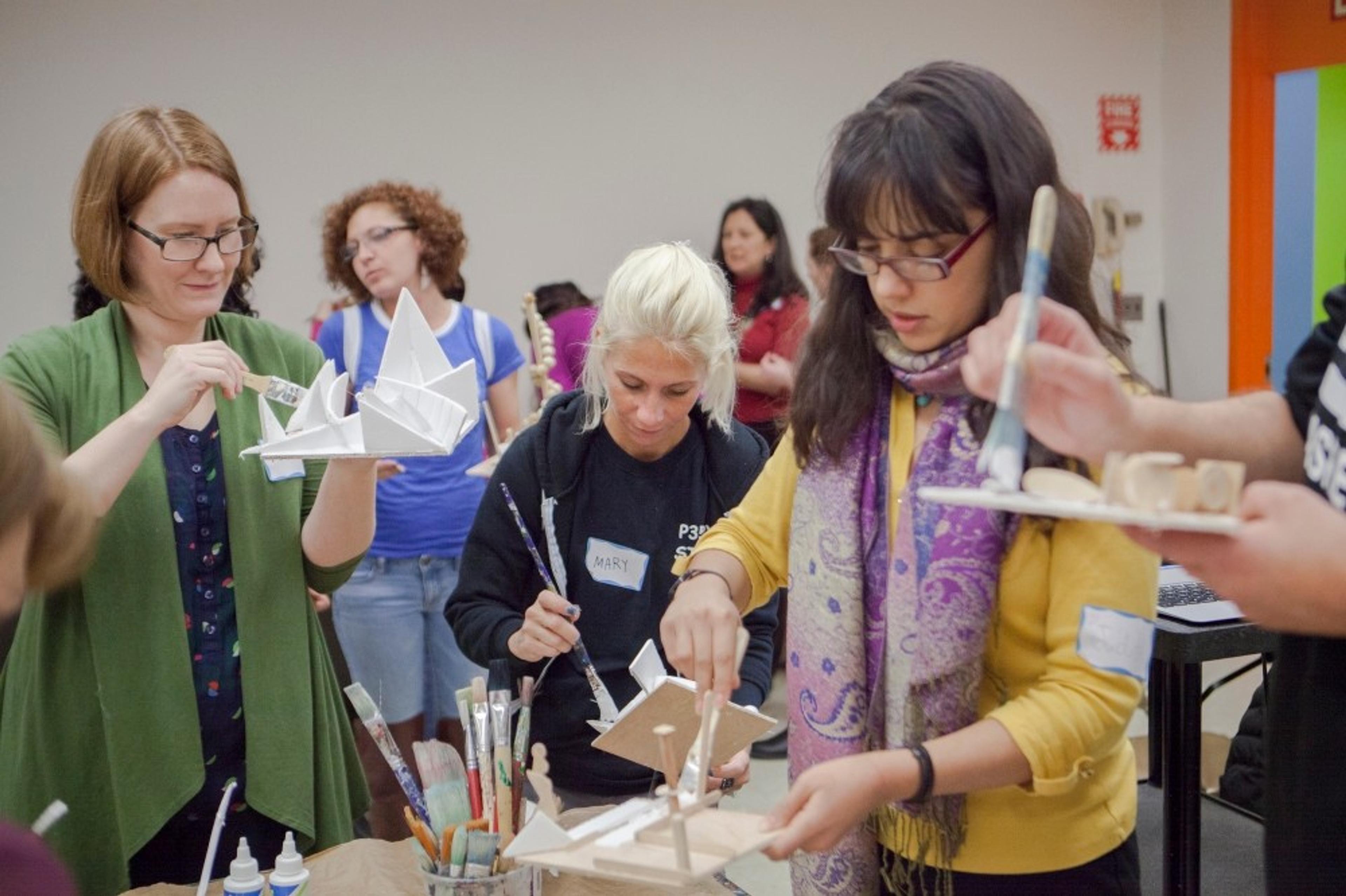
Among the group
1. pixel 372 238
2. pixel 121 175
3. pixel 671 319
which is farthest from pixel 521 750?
pixel 372 238

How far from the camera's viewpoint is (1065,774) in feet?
3.84

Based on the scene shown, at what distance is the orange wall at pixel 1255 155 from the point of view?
593 cm

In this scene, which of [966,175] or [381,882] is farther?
[381,882]

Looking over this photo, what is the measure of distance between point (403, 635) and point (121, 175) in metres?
1.65

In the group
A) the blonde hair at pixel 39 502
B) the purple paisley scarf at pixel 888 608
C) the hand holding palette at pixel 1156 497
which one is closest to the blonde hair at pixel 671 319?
the purple paisley scarf at pixel 888 608

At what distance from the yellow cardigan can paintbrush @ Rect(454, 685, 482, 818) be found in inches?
13.2

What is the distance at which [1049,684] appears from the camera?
3.90 ft

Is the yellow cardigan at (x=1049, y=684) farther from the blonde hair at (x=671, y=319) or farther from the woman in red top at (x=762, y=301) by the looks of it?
the woman in red top at (x=762, y=301)

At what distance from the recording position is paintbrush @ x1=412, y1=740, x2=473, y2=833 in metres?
1.45

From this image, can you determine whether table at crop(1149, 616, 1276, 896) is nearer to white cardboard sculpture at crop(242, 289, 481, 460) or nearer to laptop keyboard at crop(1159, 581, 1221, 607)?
laptop keyboard at crop(1159, 581, 1221, 607)

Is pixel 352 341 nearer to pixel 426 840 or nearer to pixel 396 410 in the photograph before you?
pixel 396 410

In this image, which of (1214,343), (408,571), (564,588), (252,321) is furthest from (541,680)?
(1214,343)

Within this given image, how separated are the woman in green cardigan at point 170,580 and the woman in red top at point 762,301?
8.65 feet

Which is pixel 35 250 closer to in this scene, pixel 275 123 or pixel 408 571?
pixel 275 123
